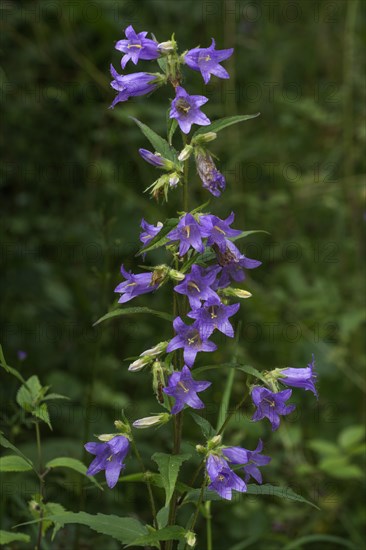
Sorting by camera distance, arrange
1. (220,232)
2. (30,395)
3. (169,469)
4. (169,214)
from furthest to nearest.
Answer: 1. (169,214)
2. (30,395)
3. (220,232)
4. (169,469)

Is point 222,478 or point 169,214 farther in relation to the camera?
point 169,214

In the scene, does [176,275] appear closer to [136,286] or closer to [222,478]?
[136,286]

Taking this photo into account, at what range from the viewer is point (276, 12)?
7188 mm

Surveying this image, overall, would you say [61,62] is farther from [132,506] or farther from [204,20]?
[132,506]

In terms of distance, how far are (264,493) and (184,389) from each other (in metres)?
0.36


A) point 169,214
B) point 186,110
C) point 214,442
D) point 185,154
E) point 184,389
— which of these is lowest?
point 169,214

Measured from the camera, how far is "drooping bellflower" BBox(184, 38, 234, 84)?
1.99 m

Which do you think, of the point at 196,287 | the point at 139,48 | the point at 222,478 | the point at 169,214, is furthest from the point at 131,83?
the point at 169,214

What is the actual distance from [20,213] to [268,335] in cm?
186

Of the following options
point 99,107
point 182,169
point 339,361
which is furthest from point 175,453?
point 99,107

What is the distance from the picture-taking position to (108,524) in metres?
2.09

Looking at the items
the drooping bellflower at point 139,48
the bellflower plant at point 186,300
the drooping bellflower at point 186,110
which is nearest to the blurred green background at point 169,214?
the bellflower plant at point 186,300

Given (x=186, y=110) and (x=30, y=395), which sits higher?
(x=186, y=110)

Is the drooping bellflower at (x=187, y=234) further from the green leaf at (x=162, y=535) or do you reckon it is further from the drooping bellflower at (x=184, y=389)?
the green leaf at (x=162, y=535)
